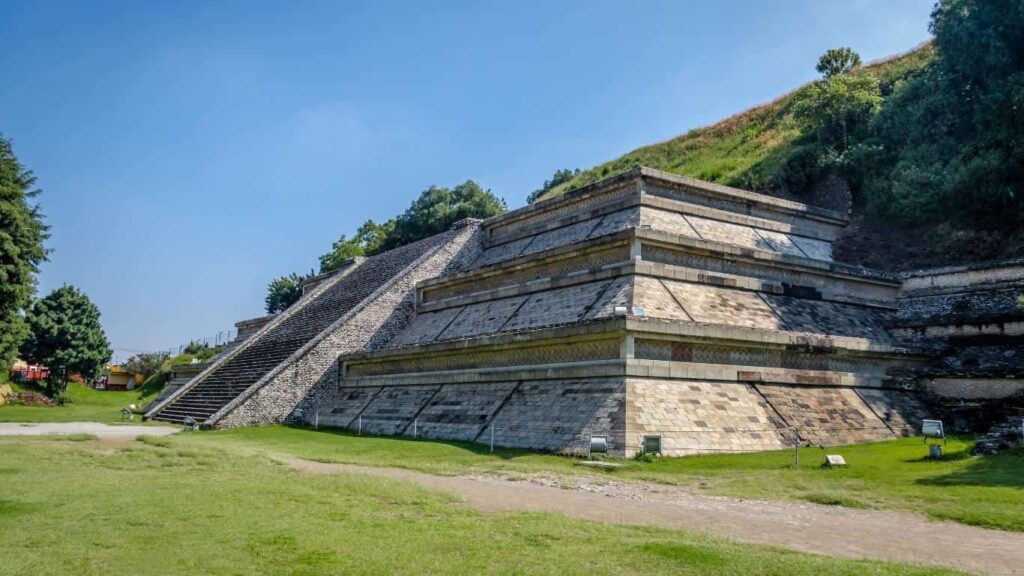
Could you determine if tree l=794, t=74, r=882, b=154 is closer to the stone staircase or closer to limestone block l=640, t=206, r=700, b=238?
limestone block l=640, t=206, r=700, b=238

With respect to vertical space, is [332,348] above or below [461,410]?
above

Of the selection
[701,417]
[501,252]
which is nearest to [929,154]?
[701,417]

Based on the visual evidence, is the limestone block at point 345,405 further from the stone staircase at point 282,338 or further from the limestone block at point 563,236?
the limestone block at point 563,236

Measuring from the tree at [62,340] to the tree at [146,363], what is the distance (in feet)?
35.1

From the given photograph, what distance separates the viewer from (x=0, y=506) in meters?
7.47

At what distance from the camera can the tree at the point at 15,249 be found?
925 inches

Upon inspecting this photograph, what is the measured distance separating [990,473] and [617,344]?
6295 millimetres

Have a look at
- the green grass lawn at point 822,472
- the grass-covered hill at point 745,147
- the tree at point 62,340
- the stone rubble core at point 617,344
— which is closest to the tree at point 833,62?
the grass-covered hill at point 745,147

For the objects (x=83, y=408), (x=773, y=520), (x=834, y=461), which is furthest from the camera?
(x=83, y=408)

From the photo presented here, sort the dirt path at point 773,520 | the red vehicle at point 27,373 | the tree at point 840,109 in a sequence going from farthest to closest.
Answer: the red vehicle at point 27,373 → the tree at point 840,109 → the dirt path at point 773,520

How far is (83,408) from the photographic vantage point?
1219 inches

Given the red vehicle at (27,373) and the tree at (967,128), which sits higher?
the tree at (967,128)

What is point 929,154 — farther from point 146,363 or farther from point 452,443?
point 146,363

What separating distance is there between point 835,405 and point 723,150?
21851mm
